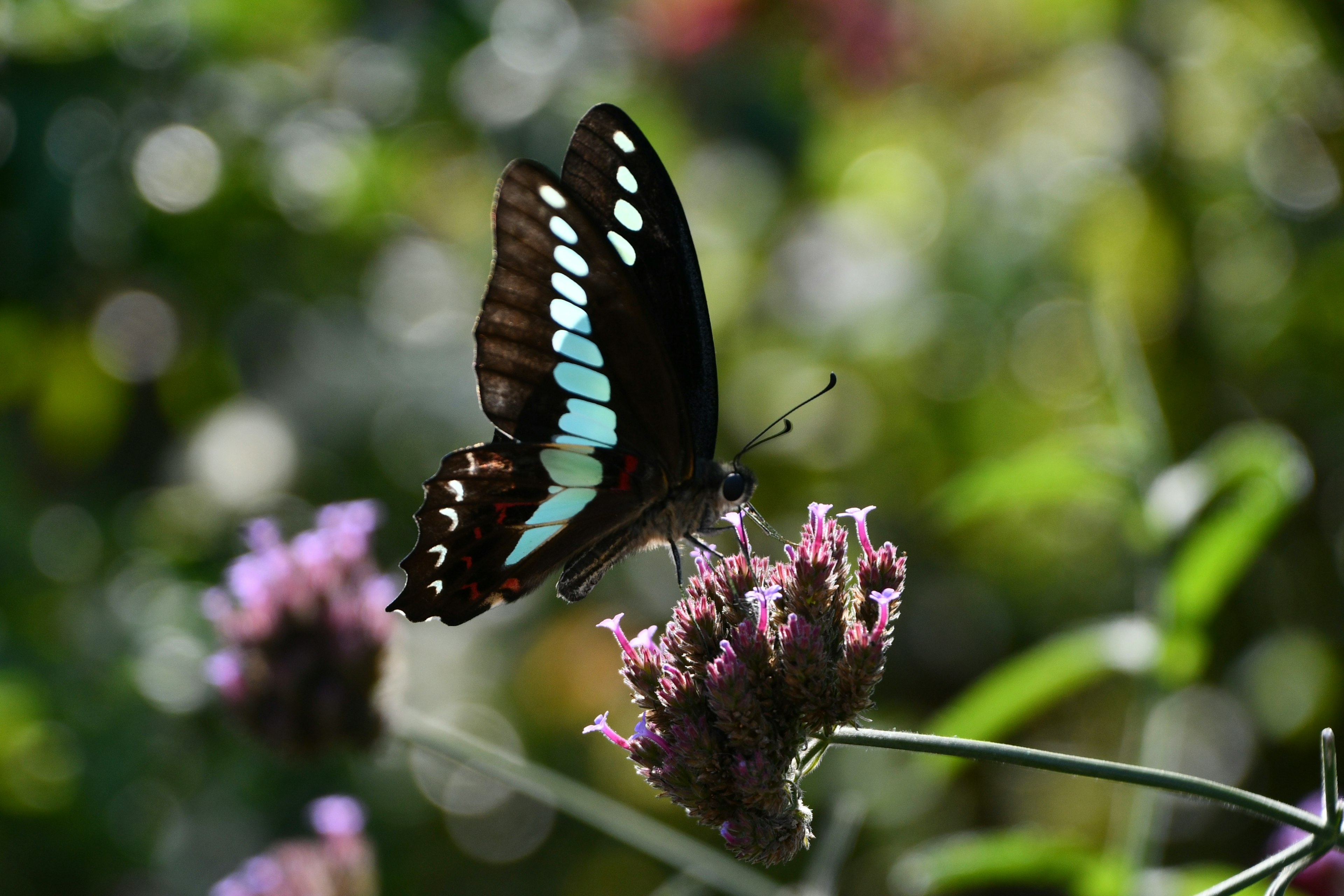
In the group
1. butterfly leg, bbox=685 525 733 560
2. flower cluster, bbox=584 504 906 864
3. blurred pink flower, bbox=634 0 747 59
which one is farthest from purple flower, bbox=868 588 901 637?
blurred pink flower, bbox=634 0 747 59

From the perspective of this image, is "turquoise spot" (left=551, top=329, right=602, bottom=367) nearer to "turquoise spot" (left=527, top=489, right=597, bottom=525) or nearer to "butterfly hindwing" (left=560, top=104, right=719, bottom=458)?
"butterfly hindwing" (left=560, top=104, right=719, bottom=458)

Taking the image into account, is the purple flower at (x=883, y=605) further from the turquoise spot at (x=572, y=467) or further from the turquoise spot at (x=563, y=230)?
the turquoise spot at (x=563, y=230)

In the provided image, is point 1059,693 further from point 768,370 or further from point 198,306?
point 198,306

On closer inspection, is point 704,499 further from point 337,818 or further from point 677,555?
point 337,818

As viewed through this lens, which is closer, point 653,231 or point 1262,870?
point 1262,870

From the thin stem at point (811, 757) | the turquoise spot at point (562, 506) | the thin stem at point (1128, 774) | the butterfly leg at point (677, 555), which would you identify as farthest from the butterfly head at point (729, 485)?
the thin stem at point (1128, 774)

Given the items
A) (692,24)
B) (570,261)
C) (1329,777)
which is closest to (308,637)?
(570,261)
